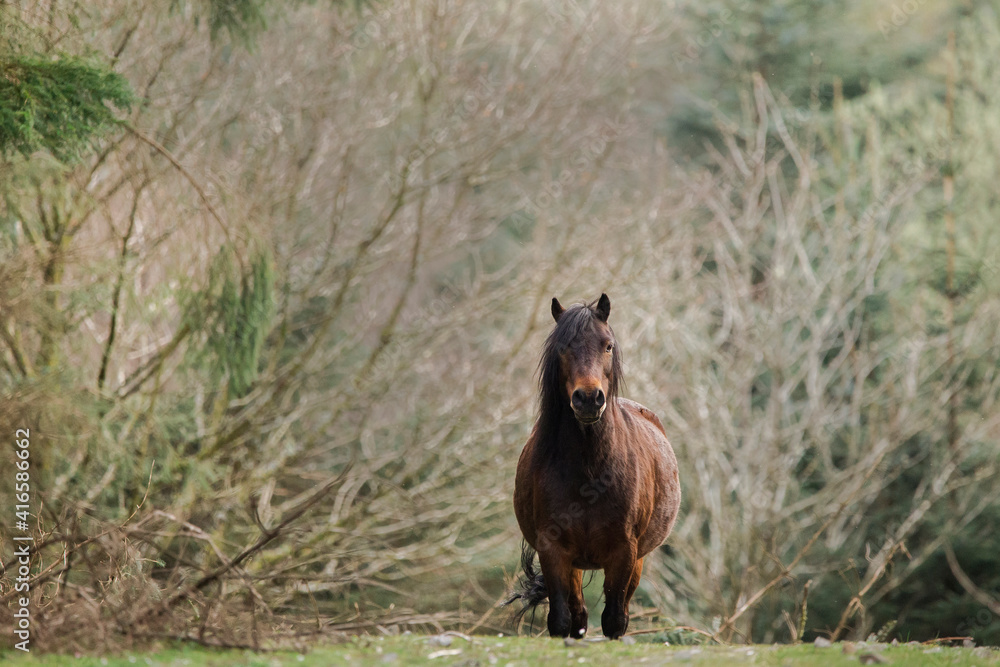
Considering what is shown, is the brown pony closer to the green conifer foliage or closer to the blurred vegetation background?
the green conifer foliage

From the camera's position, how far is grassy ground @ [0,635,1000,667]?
4398mm

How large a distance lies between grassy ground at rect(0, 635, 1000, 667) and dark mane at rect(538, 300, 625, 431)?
1166 millimetres

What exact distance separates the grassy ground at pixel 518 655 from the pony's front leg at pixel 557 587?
9 centimetres

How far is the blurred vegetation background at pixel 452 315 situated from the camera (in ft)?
30.6

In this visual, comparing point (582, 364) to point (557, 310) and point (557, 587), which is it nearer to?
point (557, 310)

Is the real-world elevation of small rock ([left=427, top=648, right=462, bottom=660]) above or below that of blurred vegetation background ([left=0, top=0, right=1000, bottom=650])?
below

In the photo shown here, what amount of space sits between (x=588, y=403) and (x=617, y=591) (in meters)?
1.16

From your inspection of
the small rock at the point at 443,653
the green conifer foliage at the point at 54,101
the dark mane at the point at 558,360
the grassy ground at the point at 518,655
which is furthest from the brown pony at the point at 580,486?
the green conifer foliage at the point at 54,101

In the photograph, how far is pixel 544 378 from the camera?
5.05 m

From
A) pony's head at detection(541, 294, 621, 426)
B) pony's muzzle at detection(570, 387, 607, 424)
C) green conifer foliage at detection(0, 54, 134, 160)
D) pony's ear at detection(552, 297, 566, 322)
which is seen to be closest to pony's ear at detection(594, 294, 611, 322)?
pony's head at detection(541, 294, 621, 426)

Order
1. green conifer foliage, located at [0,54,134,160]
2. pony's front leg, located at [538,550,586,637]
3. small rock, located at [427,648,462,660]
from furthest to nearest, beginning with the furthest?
green conifer foliage, located at [0,54,134,160]
pony's front leg, located at [538,550,586,637]
small rock, located at [427,648,462,660]

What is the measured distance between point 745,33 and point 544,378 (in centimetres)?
1699

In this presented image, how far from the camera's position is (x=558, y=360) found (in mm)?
4945

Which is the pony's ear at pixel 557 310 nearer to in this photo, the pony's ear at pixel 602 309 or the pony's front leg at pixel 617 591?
the pony's ear at pixel 602 309
